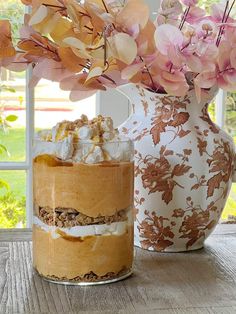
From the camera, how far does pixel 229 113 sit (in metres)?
1.86

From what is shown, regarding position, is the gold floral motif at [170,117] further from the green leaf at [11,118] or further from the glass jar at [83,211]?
the green leaf at [11,118]

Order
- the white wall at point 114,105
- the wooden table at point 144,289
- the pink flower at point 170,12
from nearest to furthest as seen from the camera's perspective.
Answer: the wooden table at point 144,289 → the pink flower at point 170,12 → the white wall at point 114,105

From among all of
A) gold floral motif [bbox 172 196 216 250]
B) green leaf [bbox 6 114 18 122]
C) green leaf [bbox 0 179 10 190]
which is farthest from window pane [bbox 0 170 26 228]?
gold floral motif [bbox 172 196 216 250]

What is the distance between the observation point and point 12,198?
1.76 m

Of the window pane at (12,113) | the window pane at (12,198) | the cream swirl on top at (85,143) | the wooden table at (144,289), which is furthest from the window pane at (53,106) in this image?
the cream swirl on top at (85,143)

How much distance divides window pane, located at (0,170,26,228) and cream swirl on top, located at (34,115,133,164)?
31.7 inches

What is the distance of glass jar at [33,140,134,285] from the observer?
89cm

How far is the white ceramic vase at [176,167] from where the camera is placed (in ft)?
3.38

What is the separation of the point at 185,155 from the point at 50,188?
0.23 metres

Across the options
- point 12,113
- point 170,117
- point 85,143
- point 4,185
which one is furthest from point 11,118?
point 85,143

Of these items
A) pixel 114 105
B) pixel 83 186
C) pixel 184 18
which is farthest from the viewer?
pixel 114 105

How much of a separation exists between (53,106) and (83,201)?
864 mm

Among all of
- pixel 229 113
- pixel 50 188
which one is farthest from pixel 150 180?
pixel 229 113

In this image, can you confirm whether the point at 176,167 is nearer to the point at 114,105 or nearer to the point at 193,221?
the point at 193,221
